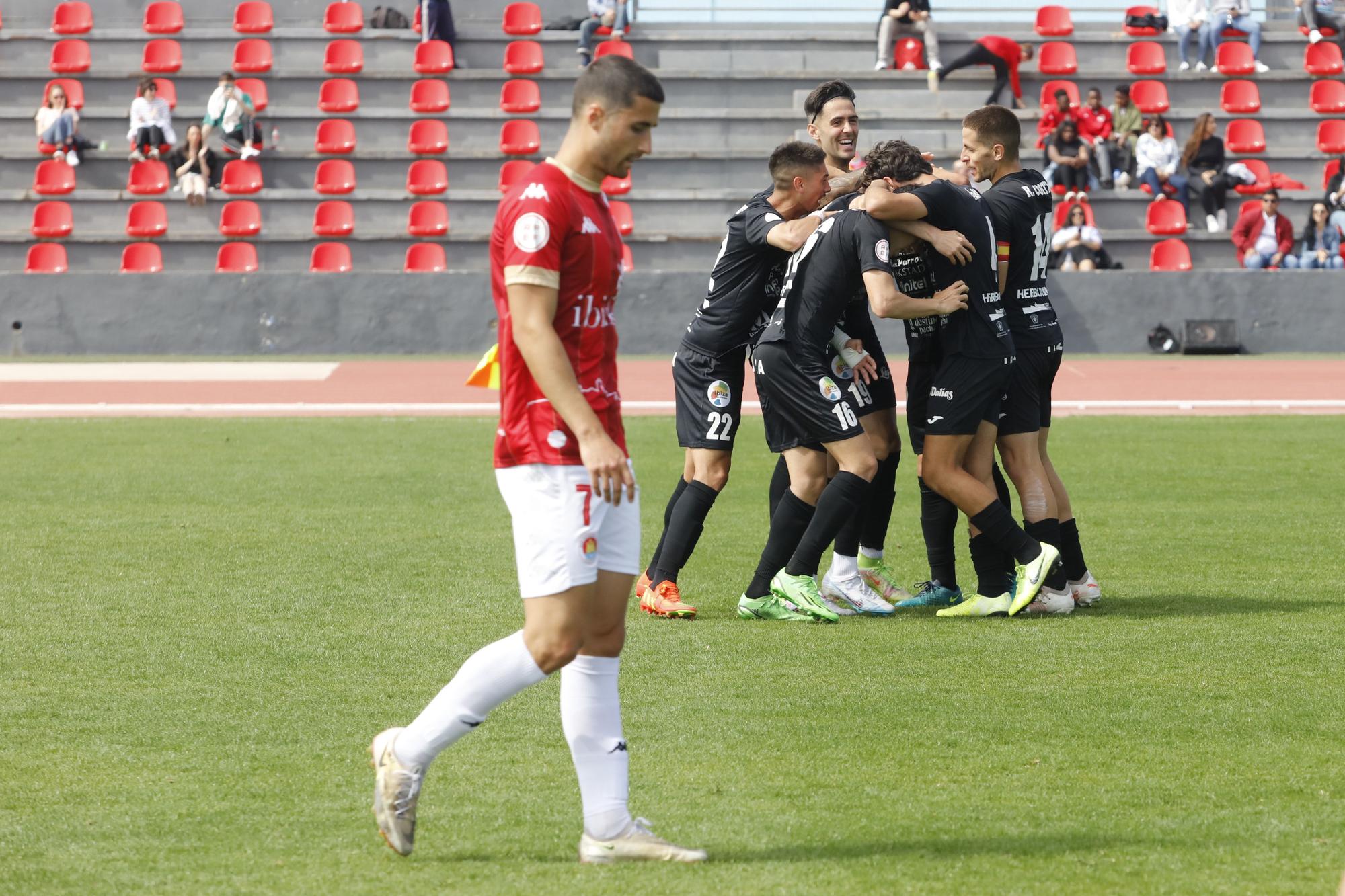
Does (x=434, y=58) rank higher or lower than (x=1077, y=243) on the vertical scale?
higher

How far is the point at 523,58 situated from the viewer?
87.8 ft

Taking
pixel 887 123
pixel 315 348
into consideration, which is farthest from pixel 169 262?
pixel 887 123

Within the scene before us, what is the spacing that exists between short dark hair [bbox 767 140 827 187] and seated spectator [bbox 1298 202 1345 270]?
17.7m

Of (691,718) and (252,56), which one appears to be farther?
(252,56)

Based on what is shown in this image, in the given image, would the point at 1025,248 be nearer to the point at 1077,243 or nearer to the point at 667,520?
the point at 667,520

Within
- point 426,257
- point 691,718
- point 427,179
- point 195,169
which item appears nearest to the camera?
A: point 691,718

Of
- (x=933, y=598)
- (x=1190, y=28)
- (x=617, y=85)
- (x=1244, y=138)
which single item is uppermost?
(x=1190, y=28)

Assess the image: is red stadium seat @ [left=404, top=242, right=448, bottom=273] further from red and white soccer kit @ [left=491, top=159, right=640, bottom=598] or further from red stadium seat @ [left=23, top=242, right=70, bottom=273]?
red and white soccer kit @ [left=491, top=159, right=640, bottom=598]

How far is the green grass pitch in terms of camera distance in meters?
4.07

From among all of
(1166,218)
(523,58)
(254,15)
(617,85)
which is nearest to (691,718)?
(617,85)

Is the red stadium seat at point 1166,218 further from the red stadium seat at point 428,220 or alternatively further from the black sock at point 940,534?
the black sock at point 940,534

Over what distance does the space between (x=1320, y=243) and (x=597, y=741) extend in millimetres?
21508

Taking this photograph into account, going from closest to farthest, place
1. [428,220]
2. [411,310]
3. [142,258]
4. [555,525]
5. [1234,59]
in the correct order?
1. [555,525]
2. [411,310]
3. [142,258]
4. [428,220]
5. [1234,59]

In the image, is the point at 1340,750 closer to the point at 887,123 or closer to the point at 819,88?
the point at 819,88
